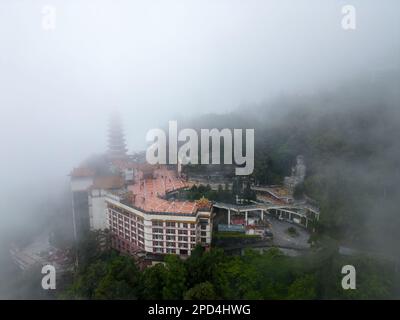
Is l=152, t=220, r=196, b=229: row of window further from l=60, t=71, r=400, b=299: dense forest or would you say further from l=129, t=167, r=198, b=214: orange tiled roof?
l=60, t=71, r=400, b=299: dense forest

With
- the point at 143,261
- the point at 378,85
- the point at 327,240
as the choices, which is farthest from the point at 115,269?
the point at 378,85

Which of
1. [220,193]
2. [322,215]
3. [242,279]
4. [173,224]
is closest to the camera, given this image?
[242,279]

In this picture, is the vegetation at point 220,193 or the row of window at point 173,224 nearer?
the row of window at point 173,224

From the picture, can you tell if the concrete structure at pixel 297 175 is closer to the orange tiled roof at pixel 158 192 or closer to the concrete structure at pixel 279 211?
the concrete structure at pixel 279 211

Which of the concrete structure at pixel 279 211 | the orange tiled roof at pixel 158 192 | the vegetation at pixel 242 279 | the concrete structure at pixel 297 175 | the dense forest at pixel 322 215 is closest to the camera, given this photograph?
the vegetation at pixel 242 279

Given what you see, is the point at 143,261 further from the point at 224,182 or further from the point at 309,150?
the point at 309,150

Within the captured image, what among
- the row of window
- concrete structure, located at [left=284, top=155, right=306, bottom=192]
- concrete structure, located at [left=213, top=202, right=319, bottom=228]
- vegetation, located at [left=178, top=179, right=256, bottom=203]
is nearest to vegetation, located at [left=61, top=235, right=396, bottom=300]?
the row of window

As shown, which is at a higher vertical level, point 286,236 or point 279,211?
point 279,211

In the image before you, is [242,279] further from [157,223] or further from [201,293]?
[157,223]

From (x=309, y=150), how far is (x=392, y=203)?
4.45 meters

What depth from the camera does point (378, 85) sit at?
14188 millimetres

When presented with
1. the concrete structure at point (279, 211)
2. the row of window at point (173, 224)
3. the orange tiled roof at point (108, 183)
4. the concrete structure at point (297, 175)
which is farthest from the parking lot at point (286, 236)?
the orange tiled roof at point (108, 183)

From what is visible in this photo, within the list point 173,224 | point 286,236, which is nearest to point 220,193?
point 286,236
